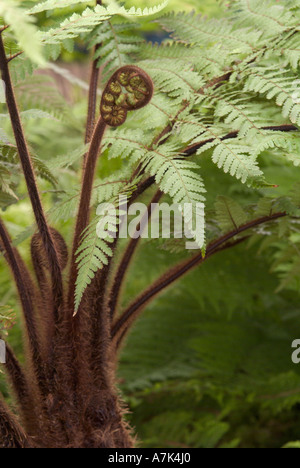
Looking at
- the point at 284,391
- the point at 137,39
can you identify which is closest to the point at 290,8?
the point at 137,39

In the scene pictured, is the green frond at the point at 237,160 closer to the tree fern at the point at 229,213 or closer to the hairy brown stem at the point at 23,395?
the tree fern at the point at 229,213

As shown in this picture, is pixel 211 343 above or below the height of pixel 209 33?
below

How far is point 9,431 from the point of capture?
62 cm

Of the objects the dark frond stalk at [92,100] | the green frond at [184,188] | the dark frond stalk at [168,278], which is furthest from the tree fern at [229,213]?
the dark frond stalk at [92,100]

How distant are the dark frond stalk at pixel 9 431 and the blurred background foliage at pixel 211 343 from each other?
15.5 inches

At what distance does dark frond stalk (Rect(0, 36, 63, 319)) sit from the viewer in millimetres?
527

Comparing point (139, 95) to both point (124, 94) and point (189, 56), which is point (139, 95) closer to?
point (124, 94)

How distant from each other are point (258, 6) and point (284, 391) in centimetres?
73

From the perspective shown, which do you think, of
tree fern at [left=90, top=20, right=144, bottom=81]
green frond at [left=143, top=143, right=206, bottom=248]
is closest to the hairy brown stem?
green frond at [left=143, top=143, right=206, bottom=248]

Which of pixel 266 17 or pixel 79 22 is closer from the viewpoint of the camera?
pixel 79 22

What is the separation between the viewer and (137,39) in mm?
765

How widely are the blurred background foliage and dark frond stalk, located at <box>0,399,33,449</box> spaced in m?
0.39

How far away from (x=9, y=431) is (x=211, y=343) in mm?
636

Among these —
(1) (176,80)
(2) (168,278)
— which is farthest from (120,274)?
(1) (176,80)
